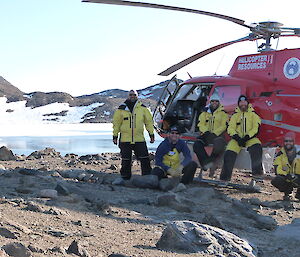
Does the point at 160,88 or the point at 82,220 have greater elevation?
the point at 160,88

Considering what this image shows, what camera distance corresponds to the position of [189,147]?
8.59 meters

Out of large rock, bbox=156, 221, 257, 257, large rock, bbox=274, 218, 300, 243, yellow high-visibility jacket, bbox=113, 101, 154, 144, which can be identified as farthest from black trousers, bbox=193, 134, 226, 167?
large rock, bbox=156, 221, 257, 257

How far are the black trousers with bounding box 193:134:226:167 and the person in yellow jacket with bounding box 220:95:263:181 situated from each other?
271mm

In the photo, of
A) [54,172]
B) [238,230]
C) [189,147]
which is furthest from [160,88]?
[238,230]

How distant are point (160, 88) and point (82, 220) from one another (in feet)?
20.1

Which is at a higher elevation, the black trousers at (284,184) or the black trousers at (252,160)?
the black trousers at (252,160)

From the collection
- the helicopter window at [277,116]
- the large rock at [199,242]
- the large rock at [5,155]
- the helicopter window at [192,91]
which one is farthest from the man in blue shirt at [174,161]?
the large rock at [5,155]

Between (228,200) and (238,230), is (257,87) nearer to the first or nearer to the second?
(228,200)

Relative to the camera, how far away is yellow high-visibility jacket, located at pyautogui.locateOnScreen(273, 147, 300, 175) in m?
6.92

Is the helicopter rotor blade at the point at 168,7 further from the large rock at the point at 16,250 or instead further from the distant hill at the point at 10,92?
the distant hill at the point at 10,92

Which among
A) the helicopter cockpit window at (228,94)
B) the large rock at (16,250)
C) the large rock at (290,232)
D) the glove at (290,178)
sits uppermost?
the helicopter cockpit window at (228,94)

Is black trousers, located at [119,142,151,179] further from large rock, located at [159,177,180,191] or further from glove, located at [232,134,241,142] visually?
glove, located at [232,134,241,142]

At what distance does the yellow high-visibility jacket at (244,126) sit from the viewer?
757cm

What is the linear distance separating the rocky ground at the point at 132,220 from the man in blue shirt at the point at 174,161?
13.4 inches
